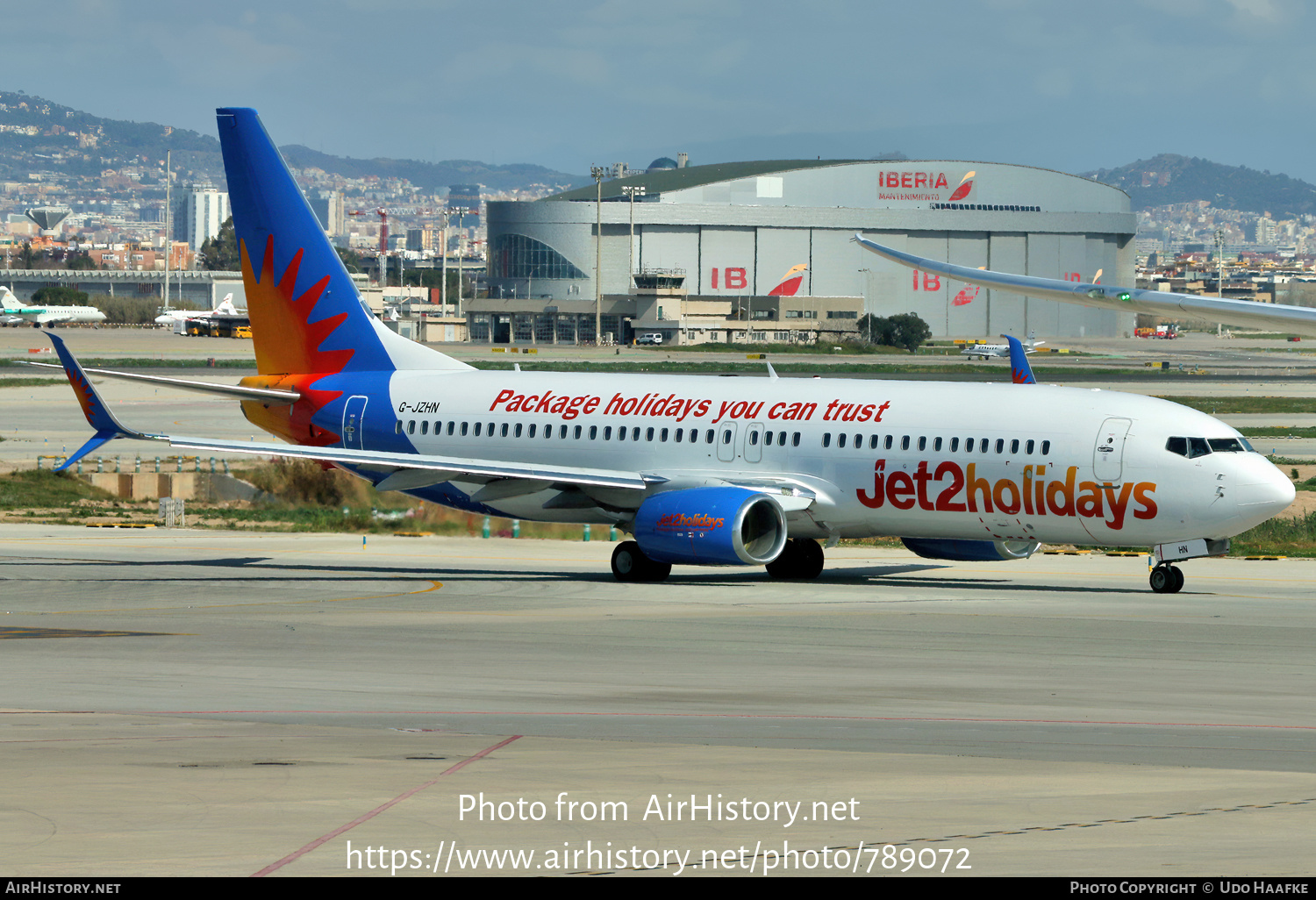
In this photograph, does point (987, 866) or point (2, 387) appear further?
point (2, 387)

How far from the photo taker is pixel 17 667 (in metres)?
21.7

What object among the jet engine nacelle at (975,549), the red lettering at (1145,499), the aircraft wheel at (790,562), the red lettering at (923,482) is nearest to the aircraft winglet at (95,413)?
the aircraft wheel at (790,562)

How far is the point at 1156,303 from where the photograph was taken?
35.9 m

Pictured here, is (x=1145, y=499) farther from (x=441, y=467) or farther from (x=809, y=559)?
(x=441, y=467)

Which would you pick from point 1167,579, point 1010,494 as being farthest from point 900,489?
point 1167,579

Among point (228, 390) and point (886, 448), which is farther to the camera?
point (228, 390)

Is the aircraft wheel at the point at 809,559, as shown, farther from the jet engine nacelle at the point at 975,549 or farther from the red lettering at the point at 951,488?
the red lettering at the point at 951,488

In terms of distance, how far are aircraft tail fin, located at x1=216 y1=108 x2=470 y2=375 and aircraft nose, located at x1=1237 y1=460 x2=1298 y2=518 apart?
61.2 feet

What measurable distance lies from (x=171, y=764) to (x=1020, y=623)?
1630 centimetres

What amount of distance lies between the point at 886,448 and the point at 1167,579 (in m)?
5.96

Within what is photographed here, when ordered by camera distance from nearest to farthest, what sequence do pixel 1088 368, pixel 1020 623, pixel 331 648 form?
pixel 331 648
pixel 1020 623
pixel 1088 368

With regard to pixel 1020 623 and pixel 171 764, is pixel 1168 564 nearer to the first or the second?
pixel 1020 623

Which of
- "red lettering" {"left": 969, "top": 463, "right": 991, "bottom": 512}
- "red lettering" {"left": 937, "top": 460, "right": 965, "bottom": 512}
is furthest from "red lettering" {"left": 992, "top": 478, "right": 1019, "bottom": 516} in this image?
"red lettering" {"left": 937, "top": 460, "right": 965, "bottom": 512}

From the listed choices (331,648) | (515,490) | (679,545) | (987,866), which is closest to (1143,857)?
(987,866)
